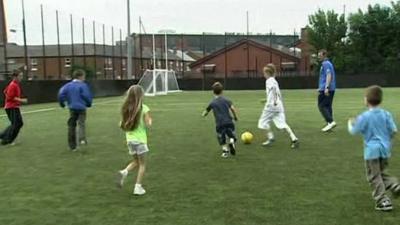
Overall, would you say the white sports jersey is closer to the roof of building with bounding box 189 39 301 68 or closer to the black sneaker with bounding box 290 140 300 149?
the black sneaker with bounding box 290 140 300 149

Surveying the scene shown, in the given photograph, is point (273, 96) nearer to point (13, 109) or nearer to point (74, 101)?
point (74, 101)

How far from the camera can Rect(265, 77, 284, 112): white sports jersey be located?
1267 cm


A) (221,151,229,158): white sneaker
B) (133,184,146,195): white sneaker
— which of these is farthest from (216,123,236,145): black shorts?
(133,184,146,195): white sneaker

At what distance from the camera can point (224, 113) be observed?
1180 centimetres

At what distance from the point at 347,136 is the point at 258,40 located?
78.2 m

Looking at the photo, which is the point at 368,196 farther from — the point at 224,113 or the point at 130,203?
the point at 224,113

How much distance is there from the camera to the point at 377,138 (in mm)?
7141

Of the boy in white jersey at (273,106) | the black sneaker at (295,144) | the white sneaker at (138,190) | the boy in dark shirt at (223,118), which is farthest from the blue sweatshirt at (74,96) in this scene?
the white sneaker at (138,190)

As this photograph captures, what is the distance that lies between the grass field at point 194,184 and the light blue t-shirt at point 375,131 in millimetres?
668

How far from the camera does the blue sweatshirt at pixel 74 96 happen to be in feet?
42.3

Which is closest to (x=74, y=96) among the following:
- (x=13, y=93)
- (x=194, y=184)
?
(x=13, y=93)

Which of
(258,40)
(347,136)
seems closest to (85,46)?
(258,40)

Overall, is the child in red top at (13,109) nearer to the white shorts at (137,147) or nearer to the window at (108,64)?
the white shorts at (137,147)

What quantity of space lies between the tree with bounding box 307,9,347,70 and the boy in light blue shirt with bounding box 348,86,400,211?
7724 centimetres
